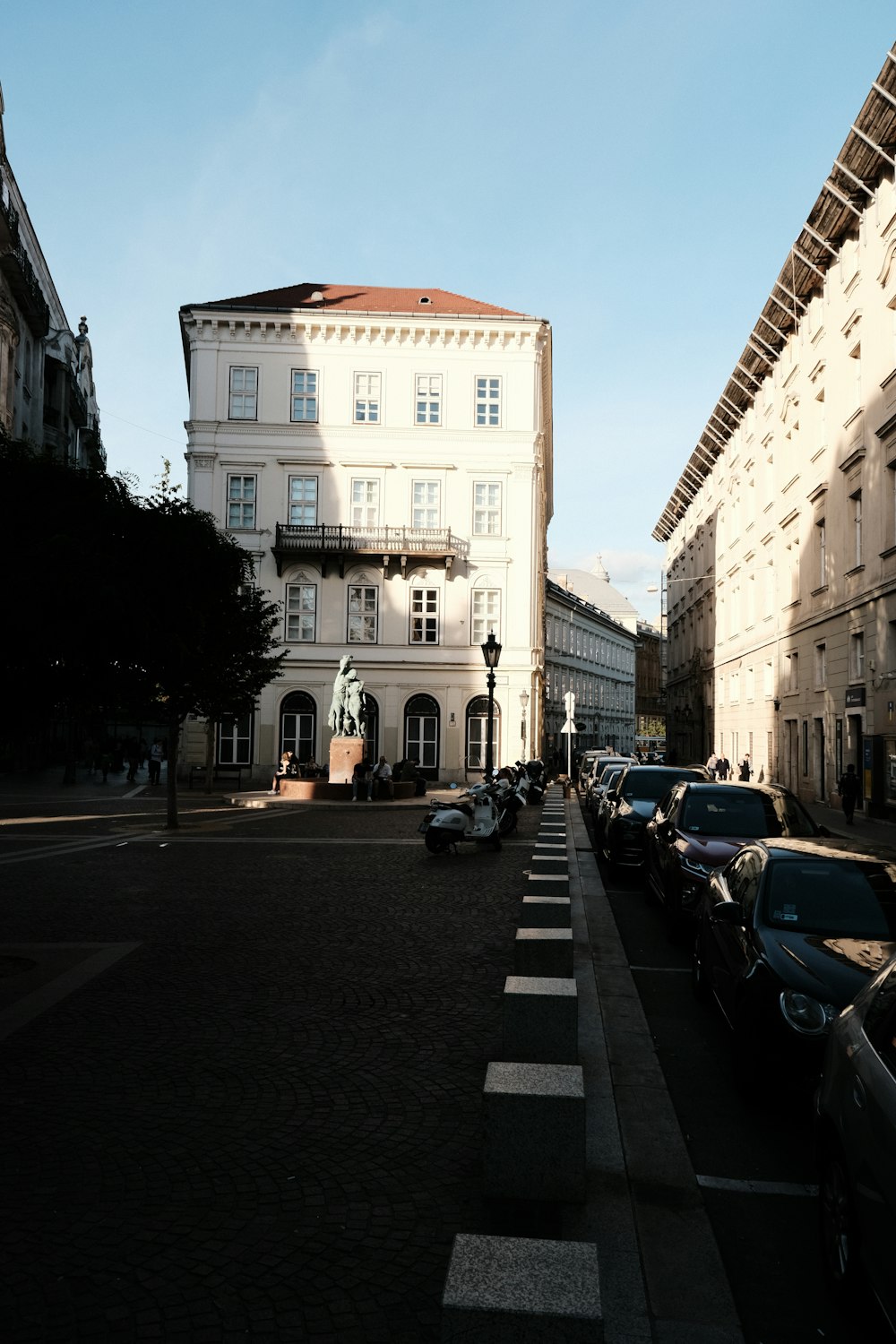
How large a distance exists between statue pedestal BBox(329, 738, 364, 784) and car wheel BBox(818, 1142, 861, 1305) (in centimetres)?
3142

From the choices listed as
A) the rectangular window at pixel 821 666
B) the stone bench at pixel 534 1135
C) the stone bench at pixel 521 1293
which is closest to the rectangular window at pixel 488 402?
the rectangular window at pixel 821 666

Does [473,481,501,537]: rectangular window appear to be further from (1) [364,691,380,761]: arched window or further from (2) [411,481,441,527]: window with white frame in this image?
(1) [364,691,380,761]: arched window

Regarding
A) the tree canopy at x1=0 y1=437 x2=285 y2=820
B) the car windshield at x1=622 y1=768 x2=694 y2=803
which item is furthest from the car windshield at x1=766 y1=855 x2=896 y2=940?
the car windshield at x1=622 y1=768 x2=694 y2=803

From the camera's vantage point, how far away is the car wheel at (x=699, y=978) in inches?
316

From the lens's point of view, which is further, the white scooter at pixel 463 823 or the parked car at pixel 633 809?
the white scooter at pixel 463 823

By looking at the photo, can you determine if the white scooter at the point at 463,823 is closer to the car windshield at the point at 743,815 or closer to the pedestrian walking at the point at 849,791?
the car windshield at the point at 743,815

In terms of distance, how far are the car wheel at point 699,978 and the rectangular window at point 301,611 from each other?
43.1 meters

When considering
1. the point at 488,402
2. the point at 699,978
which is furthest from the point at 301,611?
the point at 699,978

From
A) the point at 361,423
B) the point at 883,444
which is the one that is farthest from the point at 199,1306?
the point at 361,423

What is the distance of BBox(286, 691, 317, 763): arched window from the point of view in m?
50.3

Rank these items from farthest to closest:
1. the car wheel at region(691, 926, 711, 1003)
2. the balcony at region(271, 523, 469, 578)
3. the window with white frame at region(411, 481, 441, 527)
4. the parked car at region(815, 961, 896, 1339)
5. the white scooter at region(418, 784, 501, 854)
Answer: the window with white frame at region(411, 481, 441, 527), the balcony at region(271, 523, 469, 578), the white scooter at region(418, 784, 501, 854), the car wheel at region(691, 926, 711, 1003), the parked car at region(815, 961, 896, 1339)

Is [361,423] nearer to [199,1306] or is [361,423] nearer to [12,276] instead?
[12,276]

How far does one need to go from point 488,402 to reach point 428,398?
2.84m

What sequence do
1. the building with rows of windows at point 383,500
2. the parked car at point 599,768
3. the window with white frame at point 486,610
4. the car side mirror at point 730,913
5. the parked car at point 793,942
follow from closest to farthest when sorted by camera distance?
1. the parked car at point 793,942
2. the car side mirror at point 730,913
3. the parked car at point 599,768
4. the building with rows of windows at point 383,500
5. the window with white frame at point 486,610
